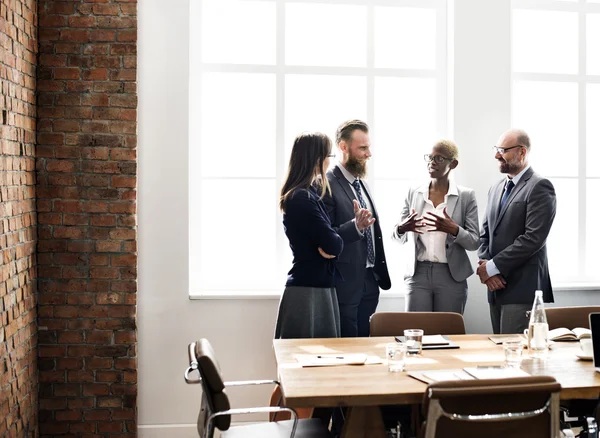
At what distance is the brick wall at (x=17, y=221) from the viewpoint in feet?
12.0

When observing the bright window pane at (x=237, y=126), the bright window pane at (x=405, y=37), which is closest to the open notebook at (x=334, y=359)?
the bright window pane at (x=237, y=126)

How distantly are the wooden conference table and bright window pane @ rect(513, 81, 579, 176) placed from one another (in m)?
2.29

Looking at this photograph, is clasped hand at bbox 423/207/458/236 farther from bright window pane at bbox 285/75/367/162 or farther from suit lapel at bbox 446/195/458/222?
bright window pane at bbox 285/75/367/162

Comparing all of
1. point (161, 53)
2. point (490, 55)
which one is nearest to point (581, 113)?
point (490, 55)

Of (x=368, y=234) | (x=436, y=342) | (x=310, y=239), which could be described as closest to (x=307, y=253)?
(x=310, y=239)

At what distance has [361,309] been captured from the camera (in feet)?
14.5

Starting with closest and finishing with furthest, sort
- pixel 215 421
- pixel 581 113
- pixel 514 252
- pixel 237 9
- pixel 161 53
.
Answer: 1. pixel 215 421
2. pixel 514 252
3. pixel 161 53
4. pixel 237 9
5. pixel 581 113

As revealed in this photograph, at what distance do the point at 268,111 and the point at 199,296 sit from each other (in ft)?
4.66

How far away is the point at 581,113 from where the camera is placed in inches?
209

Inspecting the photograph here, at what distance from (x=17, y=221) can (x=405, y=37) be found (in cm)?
302

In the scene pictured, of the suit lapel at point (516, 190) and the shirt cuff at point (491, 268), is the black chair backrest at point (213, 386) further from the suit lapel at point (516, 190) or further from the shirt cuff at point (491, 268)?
the suit lapel at point (516, 190)

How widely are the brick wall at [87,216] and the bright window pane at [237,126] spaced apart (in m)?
0.68

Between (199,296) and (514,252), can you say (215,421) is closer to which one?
(199,296)

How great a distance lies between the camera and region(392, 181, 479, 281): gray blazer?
4430 mm
